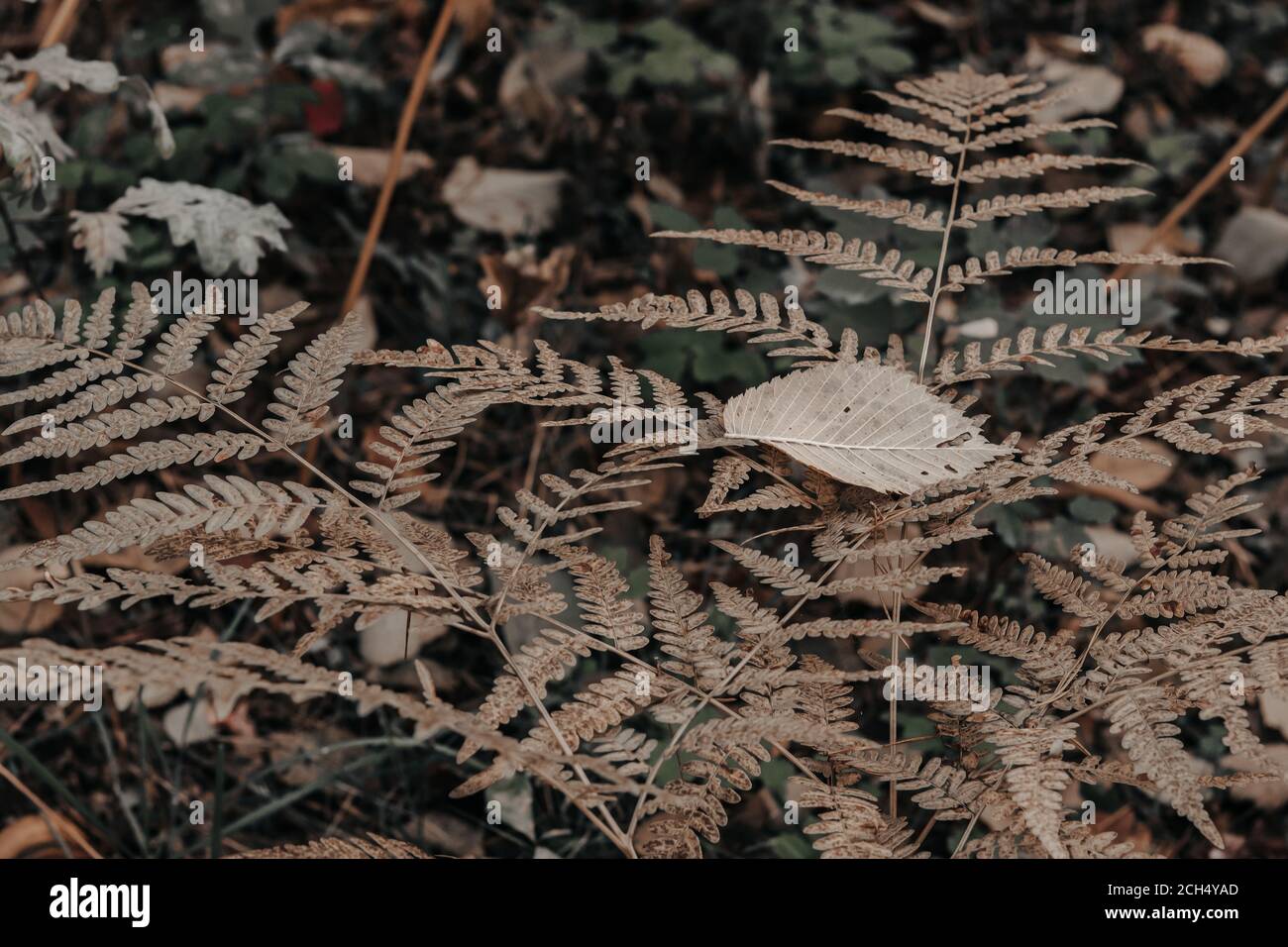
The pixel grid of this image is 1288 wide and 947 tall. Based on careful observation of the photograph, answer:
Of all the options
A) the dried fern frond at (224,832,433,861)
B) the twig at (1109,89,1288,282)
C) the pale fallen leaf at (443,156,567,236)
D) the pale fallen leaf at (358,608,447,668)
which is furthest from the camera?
the pale fallen leaf at (443,156,567,236)

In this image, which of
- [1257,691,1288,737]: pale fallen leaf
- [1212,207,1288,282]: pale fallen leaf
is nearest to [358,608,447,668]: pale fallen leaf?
[1257,691,1288,737]: pale fallen leaf

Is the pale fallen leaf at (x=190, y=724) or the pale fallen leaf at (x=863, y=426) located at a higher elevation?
the pale fallen leaf at (x=863, y=426)

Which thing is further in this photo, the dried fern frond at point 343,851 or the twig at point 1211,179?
the twig at point 1211,179

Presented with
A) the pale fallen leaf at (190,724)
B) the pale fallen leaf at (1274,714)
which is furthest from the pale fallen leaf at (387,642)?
the pale fallen leaf at (1274,714)

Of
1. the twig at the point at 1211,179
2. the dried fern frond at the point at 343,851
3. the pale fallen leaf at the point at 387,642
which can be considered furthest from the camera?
the pale fallen leaf at the point at 387,642

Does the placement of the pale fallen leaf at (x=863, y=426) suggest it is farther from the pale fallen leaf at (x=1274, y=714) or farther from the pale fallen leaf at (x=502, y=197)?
the pale fallen leaf at (x=502, y=197)

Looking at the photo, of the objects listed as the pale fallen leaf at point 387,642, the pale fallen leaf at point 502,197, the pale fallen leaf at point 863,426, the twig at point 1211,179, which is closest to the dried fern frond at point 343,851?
the pale fallen leaf at point 863,426

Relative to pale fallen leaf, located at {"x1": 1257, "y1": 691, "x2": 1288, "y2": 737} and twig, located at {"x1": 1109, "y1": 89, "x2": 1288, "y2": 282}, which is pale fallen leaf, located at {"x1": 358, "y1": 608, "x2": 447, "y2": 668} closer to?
twig, located at {"x1": 1109, "y1": 89, "x2": 1288, "y2": 282}

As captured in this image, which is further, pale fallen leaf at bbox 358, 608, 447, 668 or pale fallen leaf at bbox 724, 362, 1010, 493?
pale fallen leaf at bbox 358, 608, 447, 668

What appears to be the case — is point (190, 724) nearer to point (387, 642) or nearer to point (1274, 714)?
point (387, 642)

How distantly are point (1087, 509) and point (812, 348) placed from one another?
143cm

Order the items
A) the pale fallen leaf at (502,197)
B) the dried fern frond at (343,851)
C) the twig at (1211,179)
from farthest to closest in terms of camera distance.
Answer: the pale fallen leaf at (502,197)
the twig at (1211,179)
the dried fern frond at (343,851)

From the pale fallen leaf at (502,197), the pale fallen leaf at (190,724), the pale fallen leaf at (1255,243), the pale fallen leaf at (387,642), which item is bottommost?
the pale fallen leaf at (190,724)

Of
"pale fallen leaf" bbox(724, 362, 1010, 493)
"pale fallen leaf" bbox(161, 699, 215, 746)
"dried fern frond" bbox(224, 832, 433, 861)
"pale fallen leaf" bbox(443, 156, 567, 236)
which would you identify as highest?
"pale fallen leaf" bbox(443, 156, 567, 236)
